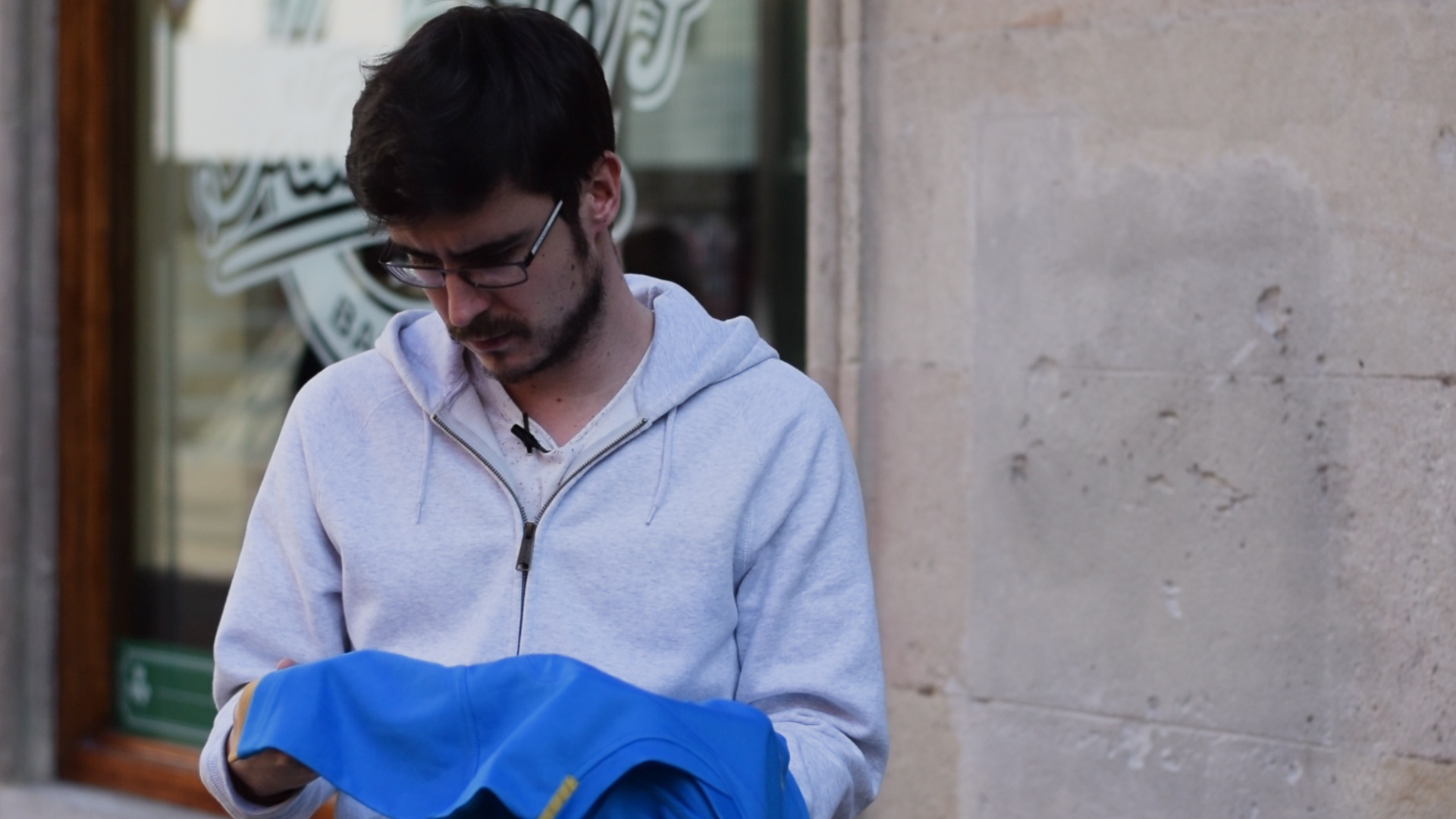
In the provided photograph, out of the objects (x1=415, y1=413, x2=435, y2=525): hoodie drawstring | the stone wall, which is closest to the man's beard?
(x1=415, y1=413, x2=435, y2=525): hoodie drawstring

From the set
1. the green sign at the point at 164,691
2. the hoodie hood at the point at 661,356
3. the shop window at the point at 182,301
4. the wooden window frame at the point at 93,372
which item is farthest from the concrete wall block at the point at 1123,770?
the wooden window frame at the point at 93,372

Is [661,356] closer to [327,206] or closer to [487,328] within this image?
[487,328]

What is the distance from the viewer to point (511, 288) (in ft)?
6.20

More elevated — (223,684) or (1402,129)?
(1402,129)

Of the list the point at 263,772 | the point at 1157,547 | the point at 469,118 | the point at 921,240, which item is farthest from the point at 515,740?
the point at 921,240

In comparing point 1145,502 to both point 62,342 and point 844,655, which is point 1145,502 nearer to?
point 844,655

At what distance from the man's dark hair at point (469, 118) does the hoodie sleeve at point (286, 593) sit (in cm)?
37

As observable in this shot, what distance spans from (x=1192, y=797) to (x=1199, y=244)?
112 centimetres

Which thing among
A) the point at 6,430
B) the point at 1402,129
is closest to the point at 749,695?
the point at 1402,129

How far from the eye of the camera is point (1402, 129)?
2969 millimetres

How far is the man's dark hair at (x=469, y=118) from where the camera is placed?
5.88ft

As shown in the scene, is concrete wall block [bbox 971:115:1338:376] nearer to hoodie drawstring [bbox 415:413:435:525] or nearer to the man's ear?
the man's ear

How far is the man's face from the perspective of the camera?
6.11ft

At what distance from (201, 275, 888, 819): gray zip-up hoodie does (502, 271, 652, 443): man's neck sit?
0.17 ft
